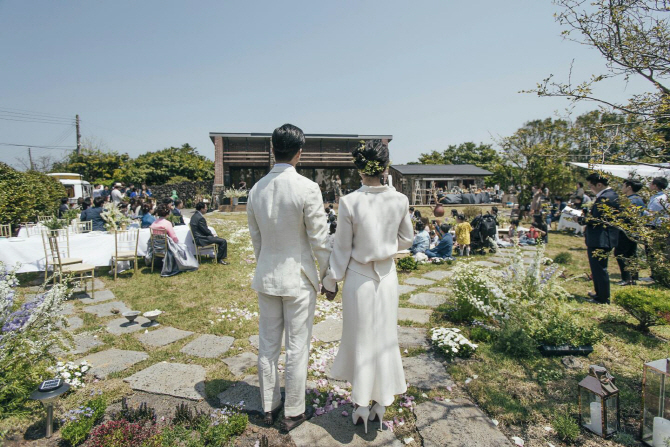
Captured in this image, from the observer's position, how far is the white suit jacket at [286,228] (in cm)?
249

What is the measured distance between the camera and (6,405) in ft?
8.22

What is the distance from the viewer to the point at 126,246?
25.1ft

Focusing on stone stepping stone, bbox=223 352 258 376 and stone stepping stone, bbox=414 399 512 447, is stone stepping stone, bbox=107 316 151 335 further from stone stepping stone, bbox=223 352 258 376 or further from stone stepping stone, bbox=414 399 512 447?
stone stepping stone, bbox=414 399 512 447

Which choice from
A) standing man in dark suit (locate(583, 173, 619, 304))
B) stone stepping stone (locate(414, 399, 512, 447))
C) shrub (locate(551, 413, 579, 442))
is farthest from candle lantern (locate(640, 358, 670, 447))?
standing man in dark suit (locate(583, 173, 619, 304))

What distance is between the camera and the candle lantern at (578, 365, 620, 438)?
8.31 ft

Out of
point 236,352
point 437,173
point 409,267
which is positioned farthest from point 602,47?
point 437,173

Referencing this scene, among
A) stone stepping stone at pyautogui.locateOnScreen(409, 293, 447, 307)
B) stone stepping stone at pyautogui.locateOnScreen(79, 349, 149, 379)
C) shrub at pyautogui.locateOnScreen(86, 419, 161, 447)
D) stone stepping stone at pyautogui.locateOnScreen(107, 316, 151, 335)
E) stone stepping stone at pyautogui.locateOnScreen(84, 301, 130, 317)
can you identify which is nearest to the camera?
shrub at pyautogui.locateOnScreen(86, 419, 161, 447)

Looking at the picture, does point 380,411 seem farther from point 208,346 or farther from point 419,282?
point 419,282

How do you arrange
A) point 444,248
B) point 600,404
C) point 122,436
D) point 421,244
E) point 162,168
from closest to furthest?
point 122,436, point 600,404, point 444,248, point 421,244, point 162,168

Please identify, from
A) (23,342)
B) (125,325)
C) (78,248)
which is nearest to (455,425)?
(23,342)

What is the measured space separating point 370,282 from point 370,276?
0.14 ft

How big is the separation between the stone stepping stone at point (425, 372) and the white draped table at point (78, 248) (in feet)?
19.8

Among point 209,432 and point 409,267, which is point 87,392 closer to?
point 209,432

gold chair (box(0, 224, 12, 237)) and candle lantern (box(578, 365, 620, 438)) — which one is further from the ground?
gold chair (box(0, 224, 12, 237))
